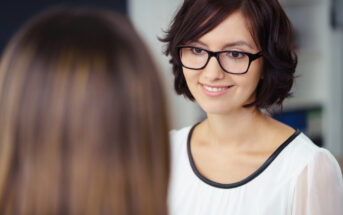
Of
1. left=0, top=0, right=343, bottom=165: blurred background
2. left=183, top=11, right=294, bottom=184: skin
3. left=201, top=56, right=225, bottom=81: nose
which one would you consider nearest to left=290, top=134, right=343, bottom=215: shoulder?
left=183, top=11, right=294, bottom=184: skin

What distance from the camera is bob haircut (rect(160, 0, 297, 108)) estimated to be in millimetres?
1168

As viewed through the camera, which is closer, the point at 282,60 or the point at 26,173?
the point at 26,173

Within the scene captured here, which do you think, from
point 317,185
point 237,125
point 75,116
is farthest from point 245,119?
point 75,116

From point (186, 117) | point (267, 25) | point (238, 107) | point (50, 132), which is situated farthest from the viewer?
point (186, 117)

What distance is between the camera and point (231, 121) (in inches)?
52.0

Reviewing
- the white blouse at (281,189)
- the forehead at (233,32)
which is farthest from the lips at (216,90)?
the white blouse at (281,189)

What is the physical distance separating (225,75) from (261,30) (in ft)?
0.49

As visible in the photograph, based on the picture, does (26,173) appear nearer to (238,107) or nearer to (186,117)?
(238,107)

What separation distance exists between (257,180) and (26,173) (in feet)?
2.62

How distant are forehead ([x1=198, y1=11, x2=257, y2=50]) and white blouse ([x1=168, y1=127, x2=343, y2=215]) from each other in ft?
1.06

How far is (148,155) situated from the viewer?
25.8 inches

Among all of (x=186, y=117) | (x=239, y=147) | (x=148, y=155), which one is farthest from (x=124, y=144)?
(x=186, y=117)

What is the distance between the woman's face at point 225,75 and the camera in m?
1.16

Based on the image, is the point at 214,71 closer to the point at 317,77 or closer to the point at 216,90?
the point at 216,90
